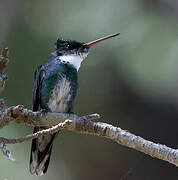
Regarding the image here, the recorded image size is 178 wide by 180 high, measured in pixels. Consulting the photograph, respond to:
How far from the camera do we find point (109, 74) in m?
7.09

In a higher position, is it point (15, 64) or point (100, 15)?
point (100, 15)

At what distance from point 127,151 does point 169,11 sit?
8.49 ft

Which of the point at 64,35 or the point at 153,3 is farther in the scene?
the point at 153,3

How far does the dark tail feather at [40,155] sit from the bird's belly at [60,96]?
0.28 metres

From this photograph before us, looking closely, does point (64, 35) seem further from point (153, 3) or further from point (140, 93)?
point (153, 3)

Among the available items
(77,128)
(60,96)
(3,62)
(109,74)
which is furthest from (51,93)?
(109,74)

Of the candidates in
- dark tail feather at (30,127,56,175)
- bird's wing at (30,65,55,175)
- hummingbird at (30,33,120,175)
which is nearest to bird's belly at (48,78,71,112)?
hummingbird at (30,33,120,175)

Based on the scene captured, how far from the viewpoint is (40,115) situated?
3.39 m

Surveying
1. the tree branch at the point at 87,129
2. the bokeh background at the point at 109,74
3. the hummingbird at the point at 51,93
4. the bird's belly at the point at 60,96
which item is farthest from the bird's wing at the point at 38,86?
the bokeh background at the point at 109,74

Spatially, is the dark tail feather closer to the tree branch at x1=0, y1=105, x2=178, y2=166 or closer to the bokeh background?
the tree branch at x1=0, y1=105, x2=178, y2=166

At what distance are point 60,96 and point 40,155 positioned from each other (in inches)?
23.1

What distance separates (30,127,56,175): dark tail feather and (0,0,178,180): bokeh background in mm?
1361

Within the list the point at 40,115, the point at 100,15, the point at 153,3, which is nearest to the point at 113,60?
the point at 100,15

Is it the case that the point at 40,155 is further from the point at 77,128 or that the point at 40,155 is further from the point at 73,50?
the point at 77,128
